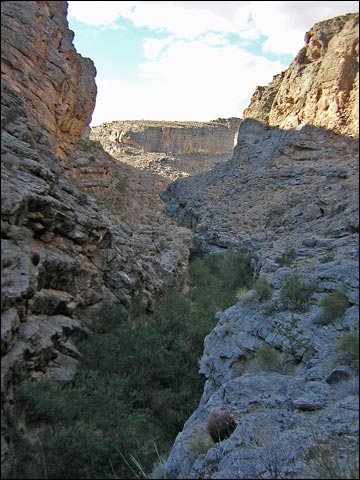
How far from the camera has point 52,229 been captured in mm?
11852

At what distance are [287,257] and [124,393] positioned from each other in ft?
16.4

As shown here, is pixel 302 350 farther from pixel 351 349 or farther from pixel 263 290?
pixel 263 290

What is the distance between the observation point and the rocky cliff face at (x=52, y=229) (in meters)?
8.41

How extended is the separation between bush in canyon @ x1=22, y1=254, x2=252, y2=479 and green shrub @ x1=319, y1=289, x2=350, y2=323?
3626mm

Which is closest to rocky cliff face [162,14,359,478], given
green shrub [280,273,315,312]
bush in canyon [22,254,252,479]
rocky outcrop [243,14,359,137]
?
green shrub [280,273,315,312]

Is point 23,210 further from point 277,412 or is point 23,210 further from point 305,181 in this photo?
point 305,181

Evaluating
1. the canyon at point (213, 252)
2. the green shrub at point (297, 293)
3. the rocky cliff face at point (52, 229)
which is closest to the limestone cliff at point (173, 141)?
the canyon at point (213, 252)

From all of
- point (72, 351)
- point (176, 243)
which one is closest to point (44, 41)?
point (176, 243)

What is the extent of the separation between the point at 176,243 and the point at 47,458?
1757cm

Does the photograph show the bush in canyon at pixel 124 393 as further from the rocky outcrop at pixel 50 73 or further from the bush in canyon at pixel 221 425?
the rocky outcrop at pixel 50 73

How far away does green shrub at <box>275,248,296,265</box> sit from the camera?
11.0 meters

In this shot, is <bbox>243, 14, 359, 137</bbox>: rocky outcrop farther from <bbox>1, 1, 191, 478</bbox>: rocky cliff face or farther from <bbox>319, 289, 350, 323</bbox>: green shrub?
<bbox>1, 1, 191, 478</bbox>: rocky cliff face

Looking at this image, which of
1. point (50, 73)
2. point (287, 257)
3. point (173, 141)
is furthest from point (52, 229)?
point (173, 141)

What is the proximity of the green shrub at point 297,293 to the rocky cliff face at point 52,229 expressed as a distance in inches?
192
